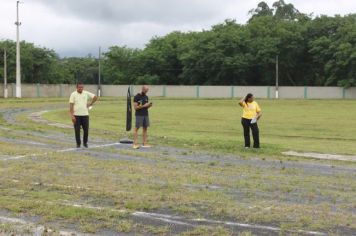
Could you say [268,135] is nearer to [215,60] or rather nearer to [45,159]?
[45,159]

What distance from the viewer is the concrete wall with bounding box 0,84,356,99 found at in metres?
76.1

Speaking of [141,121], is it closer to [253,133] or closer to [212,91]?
[253,133]

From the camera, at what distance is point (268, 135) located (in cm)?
2106

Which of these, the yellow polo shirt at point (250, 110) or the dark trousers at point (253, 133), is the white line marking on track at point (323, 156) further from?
the yellow polo shirt at point (250, 110)

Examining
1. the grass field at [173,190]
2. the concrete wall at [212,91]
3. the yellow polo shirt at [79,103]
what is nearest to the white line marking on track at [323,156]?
the grass field at [173,190]

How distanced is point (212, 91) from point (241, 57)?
8.39m

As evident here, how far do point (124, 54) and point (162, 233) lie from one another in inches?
3549

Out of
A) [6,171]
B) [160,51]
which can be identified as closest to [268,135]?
[6,171]

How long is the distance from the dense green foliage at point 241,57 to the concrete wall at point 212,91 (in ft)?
7.61

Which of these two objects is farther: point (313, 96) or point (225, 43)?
point (225, 43)

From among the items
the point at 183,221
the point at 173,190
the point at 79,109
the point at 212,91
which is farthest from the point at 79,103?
the point at 212,91

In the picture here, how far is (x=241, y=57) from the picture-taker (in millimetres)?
84438

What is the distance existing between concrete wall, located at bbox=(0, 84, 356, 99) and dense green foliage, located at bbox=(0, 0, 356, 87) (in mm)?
2318

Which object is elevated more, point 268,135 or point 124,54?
point 124,54
